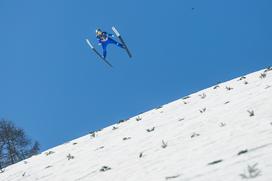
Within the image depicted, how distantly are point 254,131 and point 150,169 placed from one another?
2.40m

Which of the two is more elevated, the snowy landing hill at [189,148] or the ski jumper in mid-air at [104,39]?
the ski jumper in mid-air at [104,39]

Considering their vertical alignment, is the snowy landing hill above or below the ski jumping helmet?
below

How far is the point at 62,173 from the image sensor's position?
13016 mm

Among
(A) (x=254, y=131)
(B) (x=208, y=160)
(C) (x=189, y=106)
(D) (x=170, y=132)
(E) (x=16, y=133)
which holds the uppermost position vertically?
(E) (x=16, y=133)

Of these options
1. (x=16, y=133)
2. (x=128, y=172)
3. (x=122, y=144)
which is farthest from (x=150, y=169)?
(x=16, y=133)

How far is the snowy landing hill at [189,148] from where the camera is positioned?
27.3 feet

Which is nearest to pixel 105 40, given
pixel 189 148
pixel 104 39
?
pixel 104 39

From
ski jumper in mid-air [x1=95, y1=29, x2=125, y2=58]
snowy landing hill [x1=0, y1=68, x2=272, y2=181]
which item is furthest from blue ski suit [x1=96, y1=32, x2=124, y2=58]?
snowy landing hill [x1=0, y1=68, x2=272, y2=181]

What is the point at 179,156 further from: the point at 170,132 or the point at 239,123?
the point at 170,132

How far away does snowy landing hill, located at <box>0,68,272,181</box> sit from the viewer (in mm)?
8320

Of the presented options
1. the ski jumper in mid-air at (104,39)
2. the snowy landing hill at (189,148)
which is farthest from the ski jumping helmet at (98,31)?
the snowy landing hill at (189,148)

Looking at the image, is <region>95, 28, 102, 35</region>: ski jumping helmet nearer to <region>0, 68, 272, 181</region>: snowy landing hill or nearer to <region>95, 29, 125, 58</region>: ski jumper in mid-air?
<region>95, 29, 125, 58</region>: ski jumper in mid-air

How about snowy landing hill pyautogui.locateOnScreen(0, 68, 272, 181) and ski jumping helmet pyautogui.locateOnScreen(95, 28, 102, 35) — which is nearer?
snowy landing hill pyautogui.locateOnScreen(0, 68, 272, 181)

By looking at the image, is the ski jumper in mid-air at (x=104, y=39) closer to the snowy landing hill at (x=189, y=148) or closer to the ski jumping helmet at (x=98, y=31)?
the ski jumping helmet at (x=98, y=31)
